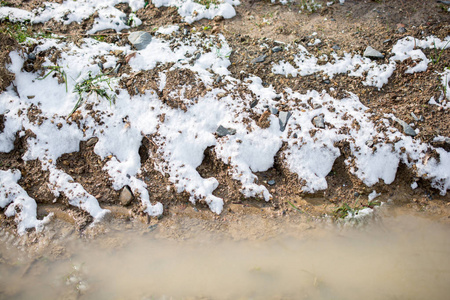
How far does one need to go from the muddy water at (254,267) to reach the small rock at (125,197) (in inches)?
10.9

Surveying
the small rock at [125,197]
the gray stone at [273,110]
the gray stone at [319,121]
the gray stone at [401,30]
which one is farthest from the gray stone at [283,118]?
the gray stone at [401,30]

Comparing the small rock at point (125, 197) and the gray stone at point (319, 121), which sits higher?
the gray stone at point (319, 121)

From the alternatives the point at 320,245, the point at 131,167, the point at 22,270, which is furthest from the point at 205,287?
the point at 22,270

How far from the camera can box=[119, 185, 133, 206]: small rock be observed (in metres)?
2.77

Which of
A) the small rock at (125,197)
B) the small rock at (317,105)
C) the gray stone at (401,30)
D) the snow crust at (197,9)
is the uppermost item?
the snow crust at (197,9)

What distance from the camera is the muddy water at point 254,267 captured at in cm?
239

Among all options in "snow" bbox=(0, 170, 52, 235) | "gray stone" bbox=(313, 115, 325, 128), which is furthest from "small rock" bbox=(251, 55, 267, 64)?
"snow" bbox=(0, 170, 52, 235)

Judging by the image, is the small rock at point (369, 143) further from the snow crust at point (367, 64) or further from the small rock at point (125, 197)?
the small rock at point (125, 197)

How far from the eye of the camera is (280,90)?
10.6 ft

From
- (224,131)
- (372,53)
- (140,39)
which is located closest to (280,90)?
(224,131)

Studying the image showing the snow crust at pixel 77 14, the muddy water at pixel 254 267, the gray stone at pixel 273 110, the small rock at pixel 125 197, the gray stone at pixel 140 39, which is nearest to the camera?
the muddy water at pixel 254 267

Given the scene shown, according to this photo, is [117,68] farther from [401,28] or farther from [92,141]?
[401,28]

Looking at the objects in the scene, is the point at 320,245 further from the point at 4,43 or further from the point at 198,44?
the point at 4,43

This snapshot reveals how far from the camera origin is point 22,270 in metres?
2.48
